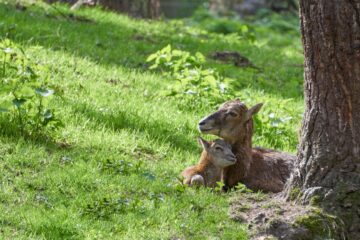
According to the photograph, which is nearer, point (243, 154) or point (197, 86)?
point (243, 154)

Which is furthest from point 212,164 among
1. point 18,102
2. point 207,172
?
point 18,102

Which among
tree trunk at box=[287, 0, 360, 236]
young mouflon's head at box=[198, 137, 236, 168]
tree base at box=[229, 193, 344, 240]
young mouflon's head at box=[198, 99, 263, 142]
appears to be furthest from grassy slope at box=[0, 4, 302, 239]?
tree trunk at box=[287, 0, 360, 236]

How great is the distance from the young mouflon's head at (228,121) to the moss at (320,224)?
205 cm

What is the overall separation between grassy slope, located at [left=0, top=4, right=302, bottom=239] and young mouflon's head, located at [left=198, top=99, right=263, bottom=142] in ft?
1.98

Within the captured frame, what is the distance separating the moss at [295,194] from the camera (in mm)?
7732

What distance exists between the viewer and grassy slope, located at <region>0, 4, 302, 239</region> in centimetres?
743

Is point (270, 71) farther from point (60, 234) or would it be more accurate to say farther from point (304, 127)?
point (60, 234)

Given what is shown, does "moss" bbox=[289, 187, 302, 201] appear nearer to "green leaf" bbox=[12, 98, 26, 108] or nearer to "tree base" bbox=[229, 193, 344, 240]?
"tree base" bbox=[229, 193, 344, 240]

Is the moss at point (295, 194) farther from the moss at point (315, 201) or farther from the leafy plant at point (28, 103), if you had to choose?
the leafy plant at point (28, 103)

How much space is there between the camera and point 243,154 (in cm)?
920

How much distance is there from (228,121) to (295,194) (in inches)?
65.2

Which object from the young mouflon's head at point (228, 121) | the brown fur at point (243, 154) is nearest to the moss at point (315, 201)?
the brown fur at point (243, 154)

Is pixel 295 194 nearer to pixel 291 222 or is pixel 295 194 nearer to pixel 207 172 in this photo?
pixel 291 222

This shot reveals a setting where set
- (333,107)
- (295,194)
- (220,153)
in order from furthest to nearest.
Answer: (220,153) → (295,194) → (333,107)
